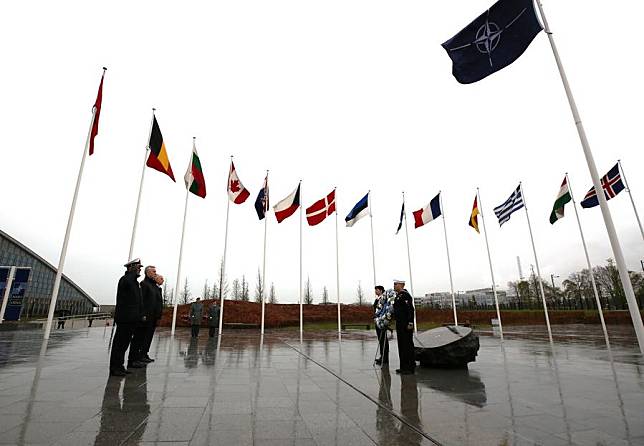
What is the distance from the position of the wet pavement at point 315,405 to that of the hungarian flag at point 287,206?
1055 cm

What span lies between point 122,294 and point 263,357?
16.7ft

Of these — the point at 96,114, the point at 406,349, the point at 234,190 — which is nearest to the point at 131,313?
the point at 406,349

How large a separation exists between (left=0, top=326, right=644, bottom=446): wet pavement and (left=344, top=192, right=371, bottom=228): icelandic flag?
1144 cm

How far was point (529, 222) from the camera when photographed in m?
18.0

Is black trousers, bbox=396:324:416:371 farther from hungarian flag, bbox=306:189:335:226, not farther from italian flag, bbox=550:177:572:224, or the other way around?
italian flag, bbox=550:177:572:224

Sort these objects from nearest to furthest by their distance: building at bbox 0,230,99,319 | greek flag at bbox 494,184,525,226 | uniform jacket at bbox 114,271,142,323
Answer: uniform jacket at bbox 114,271,142,323 → greek flag at bbox 494,184,525,226 → building at bbox 0,230,99,319

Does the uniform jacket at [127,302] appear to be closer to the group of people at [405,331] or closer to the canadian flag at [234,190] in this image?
the group of people at [405,331]

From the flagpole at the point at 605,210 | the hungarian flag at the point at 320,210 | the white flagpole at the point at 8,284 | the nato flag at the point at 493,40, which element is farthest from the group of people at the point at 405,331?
the white flagpole at the point at 8,284

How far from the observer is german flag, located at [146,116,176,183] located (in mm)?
13586

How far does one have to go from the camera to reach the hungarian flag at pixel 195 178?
16.5 m

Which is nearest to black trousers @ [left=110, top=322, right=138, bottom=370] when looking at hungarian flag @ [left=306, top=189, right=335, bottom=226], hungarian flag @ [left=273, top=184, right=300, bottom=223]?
hungarian flag @ [left=273, top=184, right=300, bottom=223]

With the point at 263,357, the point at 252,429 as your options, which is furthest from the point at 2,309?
the point at 252,429

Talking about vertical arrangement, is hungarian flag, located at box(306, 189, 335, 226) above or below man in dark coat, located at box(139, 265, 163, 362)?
above

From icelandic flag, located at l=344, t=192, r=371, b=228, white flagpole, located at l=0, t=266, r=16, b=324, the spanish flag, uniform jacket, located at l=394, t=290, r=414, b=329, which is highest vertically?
icelandic flag, located at l=344, t=192, r=371, b=228
